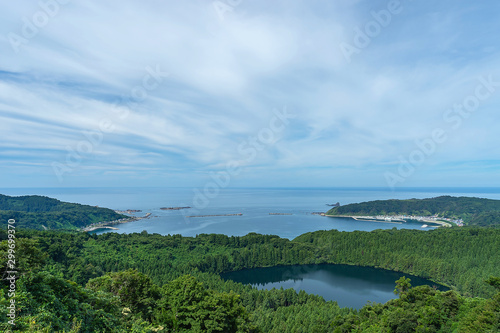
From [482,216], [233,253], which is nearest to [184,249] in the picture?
[233,253]

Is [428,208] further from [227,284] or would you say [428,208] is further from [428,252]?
[227,284]

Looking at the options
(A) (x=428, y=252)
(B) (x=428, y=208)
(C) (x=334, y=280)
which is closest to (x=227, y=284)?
(C) (x=334, y=280)

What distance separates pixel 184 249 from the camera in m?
49.7

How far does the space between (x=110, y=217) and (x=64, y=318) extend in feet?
362

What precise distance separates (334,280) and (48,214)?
10072 centimetres

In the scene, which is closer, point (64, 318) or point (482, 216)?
point (64, 318)

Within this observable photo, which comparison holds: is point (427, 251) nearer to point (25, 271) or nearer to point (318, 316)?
point (318, 316)

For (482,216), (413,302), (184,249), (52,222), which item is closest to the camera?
(413,302)

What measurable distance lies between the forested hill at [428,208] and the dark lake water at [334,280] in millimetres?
75413

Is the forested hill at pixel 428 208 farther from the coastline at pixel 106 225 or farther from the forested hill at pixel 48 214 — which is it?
the forested hill at pixel 48 214

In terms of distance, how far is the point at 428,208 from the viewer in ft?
417

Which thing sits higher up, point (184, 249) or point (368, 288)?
point (184, 249)
